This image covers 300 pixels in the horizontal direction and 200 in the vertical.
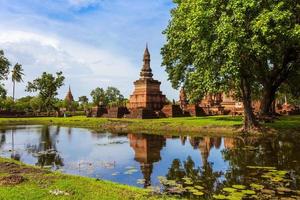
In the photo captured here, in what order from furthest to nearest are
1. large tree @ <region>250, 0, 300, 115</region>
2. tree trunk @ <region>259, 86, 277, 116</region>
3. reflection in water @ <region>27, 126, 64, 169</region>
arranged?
tree trunk @ <region>259, 86, 277, 116</region>, large tree @ <region>250, 0, 300, 115</region>, reflection in water @ <region>27, 126, 64, 169</region>

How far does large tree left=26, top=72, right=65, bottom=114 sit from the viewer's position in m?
80.1

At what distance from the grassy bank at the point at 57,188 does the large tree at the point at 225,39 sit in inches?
674

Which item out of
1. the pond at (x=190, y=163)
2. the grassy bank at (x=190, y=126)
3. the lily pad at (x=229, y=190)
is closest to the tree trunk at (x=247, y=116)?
the grassy bank at (x=190, y=126)

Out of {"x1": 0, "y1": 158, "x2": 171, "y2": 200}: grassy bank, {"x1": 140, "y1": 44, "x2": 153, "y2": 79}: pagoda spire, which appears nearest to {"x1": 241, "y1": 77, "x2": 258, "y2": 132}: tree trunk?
{"x1": 0, "y1": 158, "x2": 171, "y2": 200}: grassy bank

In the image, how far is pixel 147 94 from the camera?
63.8 metres

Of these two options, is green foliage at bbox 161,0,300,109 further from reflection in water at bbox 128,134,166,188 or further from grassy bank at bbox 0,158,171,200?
grassy bank at bbox 0,158,171,200

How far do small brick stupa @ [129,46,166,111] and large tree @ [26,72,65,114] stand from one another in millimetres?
23334

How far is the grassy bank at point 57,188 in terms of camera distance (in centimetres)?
1022

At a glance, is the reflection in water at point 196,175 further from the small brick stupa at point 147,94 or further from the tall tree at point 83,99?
the tall tree at point 83,99

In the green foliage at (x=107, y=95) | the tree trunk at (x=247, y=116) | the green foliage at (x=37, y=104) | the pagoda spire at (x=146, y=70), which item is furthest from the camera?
the green foliage at (x=107, y=95)

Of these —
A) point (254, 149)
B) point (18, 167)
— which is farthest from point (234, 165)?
point (18, 167)

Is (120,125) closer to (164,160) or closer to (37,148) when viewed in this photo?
(37,148)

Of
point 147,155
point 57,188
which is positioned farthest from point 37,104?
point 57,188

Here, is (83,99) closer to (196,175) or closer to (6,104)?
(6,104)
